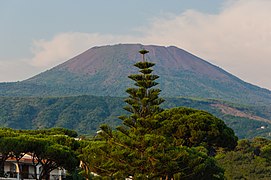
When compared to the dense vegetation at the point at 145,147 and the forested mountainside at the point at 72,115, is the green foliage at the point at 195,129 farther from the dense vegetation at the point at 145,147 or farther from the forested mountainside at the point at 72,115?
the forested mountainside at the point at 72,115

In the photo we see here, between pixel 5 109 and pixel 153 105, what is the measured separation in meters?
149

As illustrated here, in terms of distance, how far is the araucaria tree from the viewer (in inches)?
1165

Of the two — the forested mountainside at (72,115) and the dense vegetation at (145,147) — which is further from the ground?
the dense vegetation at (145,147)

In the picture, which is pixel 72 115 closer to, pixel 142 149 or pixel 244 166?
pixel 244 166

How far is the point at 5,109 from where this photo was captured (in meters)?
176

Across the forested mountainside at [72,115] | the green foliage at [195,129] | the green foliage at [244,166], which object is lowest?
the forested mountainside at [72,115]

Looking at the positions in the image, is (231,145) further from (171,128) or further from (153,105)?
(153,105)

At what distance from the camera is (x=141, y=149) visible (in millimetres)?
29781

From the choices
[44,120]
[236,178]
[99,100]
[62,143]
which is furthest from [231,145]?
[99,100]

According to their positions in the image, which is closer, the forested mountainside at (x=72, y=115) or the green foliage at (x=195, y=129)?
the green foliage at (x=195, y=129)

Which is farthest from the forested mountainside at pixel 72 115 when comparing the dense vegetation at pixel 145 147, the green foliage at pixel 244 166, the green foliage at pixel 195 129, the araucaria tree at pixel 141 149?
the araucaria tree at pixel 141 149

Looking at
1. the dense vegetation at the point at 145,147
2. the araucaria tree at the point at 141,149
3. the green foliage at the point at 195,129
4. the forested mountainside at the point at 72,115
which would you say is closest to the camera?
the araucaria tree at the point at 141,149

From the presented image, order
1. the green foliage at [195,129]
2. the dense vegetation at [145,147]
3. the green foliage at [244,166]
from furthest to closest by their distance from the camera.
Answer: the green foliage at [244,166]
the green foliage at [195,129]
the dense vegetation at [145,147]

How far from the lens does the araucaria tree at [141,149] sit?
2959 cm
